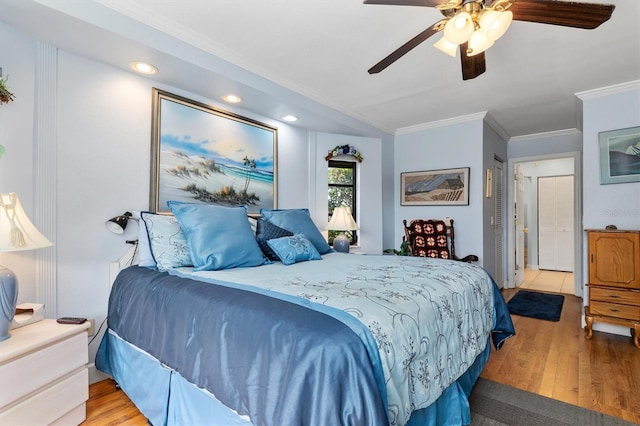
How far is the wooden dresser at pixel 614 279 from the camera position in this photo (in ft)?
9.25

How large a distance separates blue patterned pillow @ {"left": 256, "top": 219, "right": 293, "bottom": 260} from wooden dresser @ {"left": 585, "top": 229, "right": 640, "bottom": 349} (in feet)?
9.81

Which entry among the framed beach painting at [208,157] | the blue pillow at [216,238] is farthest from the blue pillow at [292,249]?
the framed beach painting at [208,157]

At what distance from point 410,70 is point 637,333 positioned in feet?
10.3

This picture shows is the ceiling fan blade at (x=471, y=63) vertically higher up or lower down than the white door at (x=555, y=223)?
higher up

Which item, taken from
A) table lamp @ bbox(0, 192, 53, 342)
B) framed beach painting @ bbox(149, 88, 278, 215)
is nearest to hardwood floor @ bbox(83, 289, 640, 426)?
table lamp @ bbox(0, 192, 53, 342)

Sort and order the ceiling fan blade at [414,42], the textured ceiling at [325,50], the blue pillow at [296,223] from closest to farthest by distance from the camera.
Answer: the ceiling fan blade at [414,42], the textured ceiling at [325,50], the blue pillow at [296,223]

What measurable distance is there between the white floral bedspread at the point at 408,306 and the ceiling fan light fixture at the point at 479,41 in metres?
1.28

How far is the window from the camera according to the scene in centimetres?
414

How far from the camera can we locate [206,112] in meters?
2.83

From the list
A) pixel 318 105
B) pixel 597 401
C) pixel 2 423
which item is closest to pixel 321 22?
pixel 318 105

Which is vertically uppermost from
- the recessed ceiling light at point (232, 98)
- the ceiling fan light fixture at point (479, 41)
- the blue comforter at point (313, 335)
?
the recessed ceiling light at point (232, 98)

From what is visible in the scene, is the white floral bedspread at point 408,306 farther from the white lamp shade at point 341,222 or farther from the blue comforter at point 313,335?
the white lamp shade at point 341,222

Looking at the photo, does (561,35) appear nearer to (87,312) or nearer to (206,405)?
(206,405)

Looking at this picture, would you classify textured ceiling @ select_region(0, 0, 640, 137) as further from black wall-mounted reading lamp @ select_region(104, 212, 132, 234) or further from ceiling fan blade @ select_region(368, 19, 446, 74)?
black wall-mounted reading lamp @ select_region(104, 212, 132, 234)
